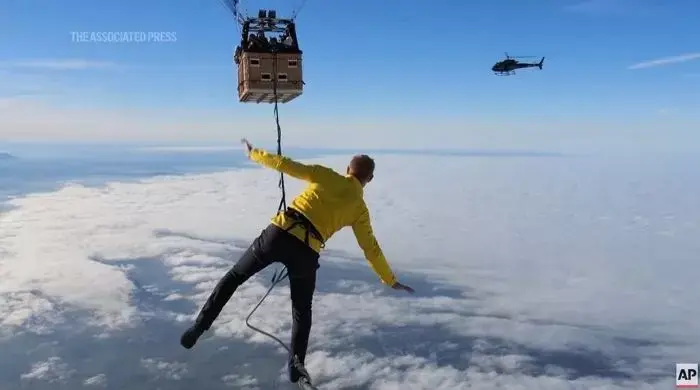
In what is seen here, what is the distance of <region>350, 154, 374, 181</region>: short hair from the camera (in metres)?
5.52

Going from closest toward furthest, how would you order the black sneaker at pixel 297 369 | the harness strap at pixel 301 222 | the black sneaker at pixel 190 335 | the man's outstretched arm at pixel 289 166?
1. the man's outstretched arm at pixel 289 166
2. the harness strap at pixel 301 222
3. the black sneaker at pixel 190 335
4. the black sneaker at pixel 297 369

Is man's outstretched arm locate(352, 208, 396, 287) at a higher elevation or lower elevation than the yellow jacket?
lower

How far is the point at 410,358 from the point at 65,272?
244 feet

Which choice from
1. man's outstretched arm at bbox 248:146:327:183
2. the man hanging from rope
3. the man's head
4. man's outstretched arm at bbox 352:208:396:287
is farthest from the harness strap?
the man's head

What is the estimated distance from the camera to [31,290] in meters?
97.6

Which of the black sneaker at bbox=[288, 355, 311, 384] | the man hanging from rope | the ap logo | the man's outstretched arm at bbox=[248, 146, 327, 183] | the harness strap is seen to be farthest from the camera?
the ap logo

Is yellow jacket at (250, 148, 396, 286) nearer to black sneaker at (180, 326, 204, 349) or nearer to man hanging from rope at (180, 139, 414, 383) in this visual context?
man hanging from rope at (180, 139, 414, 383)

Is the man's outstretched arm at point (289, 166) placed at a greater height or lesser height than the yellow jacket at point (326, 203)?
greater

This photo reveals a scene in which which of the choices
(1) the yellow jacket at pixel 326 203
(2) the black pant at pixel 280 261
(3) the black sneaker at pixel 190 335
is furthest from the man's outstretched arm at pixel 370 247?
(3) the black sneaker at pixel 190 335

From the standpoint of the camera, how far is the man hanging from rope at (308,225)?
18.1 feet

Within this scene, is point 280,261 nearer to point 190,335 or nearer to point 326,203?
point 326,203

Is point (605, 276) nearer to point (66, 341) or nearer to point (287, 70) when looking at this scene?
point (66, 341)

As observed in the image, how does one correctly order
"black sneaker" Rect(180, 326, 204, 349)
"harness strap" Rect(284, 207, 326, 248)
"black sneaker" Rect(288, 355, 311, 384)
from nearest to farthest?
"harness strap" Rect(284, 207, 326, 248) < "black sneaker" Rect(180, 326, 204, 349) < "black sneaker" Rect(288, 355, 311, 384)

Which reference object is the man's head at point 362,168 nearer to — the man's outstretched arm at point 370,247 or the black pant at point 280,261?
the man's outstretched arm at point 370,247
